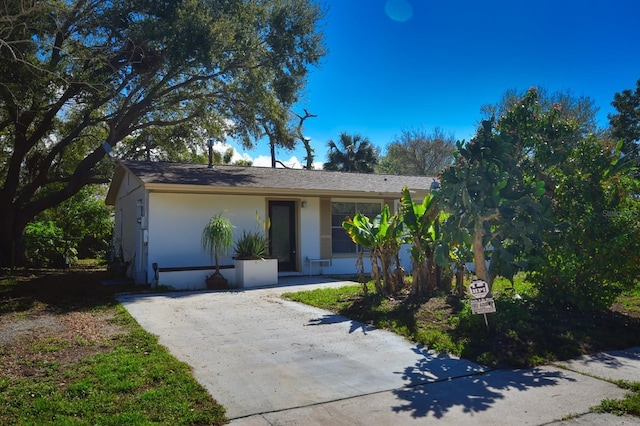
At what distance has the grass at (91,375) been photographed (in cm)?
395

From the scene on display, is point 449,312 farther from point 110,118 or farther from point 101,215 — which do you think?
point 101,215

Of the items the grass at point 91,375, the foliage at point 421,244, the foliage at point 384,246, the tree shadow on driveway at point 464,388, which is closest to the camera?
the grass at point 91,375

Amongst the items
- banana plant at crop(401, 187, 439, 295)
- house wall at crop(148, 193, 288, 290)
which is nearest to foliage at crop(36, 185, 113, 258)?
house wall at crop(148, 193, 288, 290)

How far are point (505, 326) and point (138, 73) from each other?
1429 centimetres

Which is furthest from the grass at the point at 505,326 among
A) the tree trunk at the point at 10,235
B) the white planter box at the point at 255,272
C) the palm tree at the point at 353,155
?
the palm tree at the point at 353,155

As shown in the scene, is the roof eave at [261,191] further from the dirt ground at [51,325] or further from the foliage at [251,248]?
the dirt ground at [51,325]

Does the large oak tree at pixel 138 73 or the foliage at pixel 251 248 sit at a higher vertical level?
the large oak tree at pixel 138 73

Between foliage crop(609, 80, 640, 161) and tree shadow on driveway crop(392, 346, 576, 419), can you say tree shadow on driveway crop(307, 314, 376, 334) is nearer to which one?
tree shadow on driveway crop(392, 346, 576, 419)

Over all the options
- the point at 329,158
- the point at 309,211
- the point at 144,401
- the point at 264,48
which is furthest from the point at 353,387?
the point at 329,158

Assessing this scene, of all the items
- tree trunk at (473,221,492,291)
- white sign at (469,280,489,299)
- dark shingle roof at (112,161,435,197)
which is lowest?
white sign at (469,280,489,299)

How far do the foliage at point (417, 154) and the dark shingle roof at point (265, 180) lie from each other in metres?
22.4

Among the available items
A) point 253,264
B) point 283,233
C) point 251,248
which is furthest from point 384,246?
point 283,233

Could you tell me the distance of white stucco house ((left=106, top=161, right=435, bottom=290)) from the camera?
40.8ft

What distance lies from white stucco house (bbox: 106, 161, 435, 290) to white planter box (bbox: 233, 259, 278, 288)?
0.55 m
